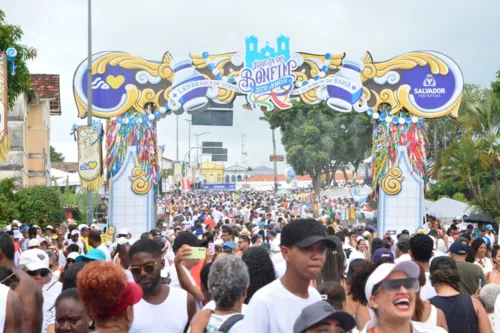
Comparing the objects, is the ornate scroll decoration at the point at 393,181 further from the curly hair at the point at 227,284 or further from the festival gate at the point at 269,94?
the curly hair at the point at 227,284

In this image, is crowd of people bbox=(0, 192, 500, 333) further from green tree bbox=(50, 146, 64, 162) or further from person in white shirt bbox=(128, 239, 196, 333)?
green tree bbox=(50, 146, 64, 162)

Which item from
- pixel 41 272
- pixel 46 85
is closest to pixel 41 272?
pixel 41 272

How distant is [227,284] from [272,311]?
0.59 meters

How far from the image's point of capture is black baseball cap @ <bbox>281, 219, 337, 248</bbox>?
5195 millimetres

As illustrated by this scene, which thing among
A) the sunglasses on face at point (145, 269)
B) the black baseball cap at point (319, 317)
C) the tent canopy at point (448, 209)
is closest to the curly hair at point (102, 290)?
the black baseball cap at point (319, 317)

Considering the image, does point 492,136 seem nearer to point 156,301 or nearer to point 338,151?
point 156,301

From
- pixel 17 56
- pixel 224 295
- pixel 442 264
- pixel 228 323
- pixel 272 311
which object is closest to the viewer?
pixel 272 311

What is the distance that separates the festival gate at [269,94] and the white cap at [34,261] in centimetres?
1753

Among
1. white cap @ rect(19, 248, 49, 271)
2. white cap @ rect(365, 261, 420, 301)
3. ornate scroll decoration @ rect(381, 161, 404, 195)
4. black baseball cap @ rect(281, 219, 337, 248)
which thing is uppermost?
ornate scroll decoration @ rect(381, 161, 404, 195)

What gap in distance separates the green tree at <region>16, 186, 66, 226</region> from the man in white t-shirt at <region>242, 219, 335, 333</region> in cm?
2289

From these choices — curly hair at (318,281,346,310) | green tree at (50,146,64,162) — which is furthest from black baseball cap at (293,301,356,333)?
green tree at (50,146,64,162)

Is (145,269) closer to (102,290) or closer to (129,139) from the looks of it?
(102,290)

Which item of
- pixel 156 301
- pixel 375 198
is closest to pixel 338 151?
pixel 375 198

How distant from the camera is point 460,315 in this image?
6688 millimetres
